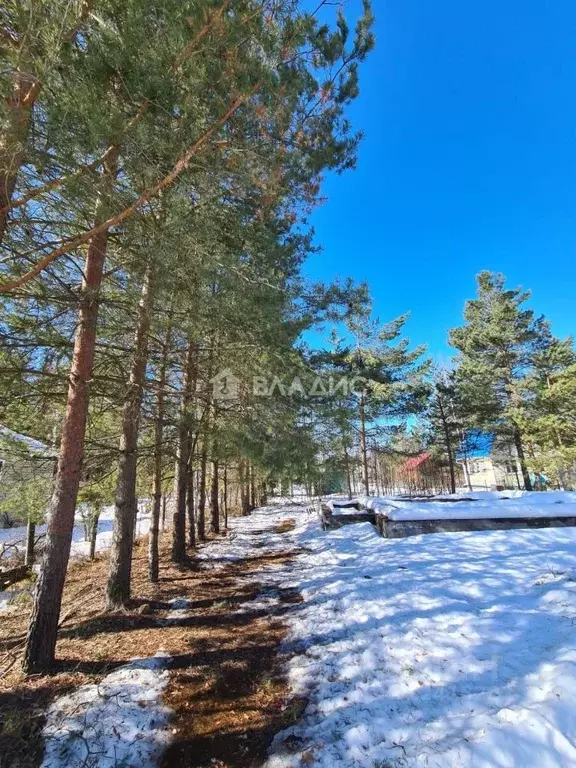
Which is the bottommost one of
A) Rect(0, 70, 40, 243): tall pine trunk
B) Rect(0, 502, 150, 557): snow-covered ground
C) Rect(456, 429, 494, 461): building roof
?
Rect(0, 502, 150, 557): snow-covered ground

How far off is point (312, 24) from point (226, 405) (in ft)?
18.7

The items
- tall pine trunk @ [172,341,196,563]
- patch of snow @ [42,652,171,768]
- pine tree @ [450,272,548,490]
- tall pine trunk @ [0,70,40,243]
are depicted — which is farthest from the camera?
pine tree @ [450,272,548,490]

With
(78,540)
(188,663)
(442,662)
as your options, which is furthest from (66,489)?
(78,540)

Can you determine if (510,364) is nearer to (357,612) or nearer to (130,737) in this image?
(357,612)

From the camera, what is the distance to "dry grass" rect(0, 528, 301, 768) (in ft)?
8.50

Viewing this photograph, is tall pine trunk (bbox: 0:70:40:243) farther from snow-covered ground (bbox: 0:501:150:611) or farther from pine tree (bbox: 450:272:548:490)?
pine tree (bbox: 450:272:548:490)

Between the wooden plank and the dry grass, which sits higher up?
the wooden plank

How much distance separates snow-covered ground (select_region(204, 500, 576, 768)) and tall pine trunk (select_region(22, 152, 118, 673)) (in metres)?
2.52

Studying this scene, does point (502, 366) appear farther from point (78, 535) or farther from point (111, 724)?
point (78, 535)

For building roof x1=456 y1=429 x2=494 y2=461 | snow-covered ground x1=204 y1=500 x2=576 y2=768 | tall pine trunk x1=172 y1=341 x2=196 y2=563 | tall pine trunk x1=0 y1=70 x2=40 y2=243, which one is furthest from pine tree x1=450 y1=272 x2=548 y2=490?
tall pine trunk x1=0 y1=70 x2=40 y2=243

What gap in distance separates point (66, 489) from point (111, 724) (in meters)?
2.14

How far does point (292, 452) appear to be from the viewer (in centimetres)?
573

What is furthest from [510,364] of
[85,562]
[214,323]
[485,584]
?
[85,562]

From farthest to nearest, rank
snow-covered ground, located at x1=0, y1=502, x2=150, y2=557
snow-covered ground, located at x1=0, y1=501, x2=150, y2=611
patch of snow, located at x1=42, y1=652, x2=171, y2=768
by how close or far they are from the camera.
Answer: snow-covered ground, located at x1=0, y1=502, x2=150, y2=557
snow-covered ground, located at x1=0, y1=501, x2=150, y2=611
patch of snow, located at x1=42, y1=652, x2=171, y2=768
